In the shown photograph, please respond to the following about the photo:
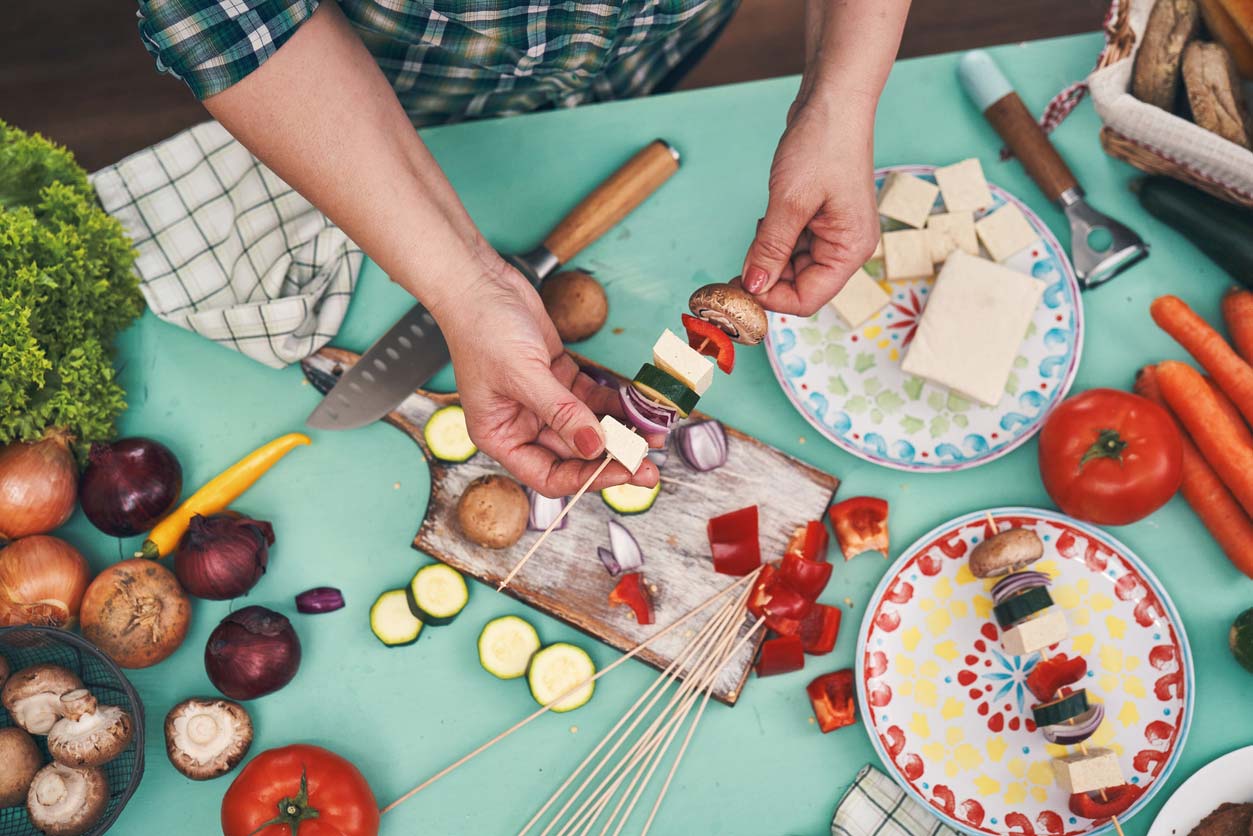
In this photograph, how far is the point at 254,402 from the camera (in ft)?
8.32

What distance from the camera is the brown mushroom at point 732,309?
1.83m

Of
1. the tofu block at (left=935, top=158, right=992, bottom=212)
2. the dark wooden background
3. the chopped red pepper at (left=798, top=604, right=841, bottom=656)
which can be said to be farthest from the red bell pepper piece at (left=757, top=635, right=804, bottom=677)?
the dark wooden background

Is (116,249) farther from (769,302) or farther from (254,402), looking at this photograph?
(769,302)

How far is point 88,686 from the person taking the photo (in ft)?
7.08

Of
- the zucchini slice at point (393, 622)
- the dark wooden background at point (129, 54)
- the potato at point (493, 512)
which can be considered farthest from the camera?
the dark wooden background at point (129, 54)

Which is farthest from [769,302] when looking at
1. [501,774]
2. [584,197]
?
[501,774]

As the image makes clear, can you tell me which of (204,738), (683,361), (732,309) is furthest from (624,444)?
(204,738)

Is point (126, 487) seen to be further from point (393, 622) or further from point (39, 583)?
point (393, 622)

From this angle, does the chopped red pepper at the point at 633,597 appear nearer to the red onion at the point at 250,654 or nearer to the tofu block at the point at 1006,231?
the red onion at the point at 250,654

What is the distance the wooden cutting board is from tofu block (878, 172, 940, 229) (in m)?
0.75

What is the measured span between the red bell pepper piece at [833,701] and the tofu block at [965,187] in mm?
1349

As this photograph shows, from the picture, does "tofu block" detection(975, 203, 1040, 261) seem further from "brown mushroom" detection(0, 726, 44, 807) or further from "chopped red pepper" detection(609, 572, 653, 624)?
"brown mushroom" detection(0, 726, 44, 807)

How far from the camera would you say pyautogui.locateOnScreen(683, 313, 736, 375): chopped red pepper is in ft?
6.28

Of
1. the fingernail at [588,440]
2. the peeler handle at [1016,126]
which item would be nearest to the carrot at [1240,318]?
the peeler handle at [1016,126]
